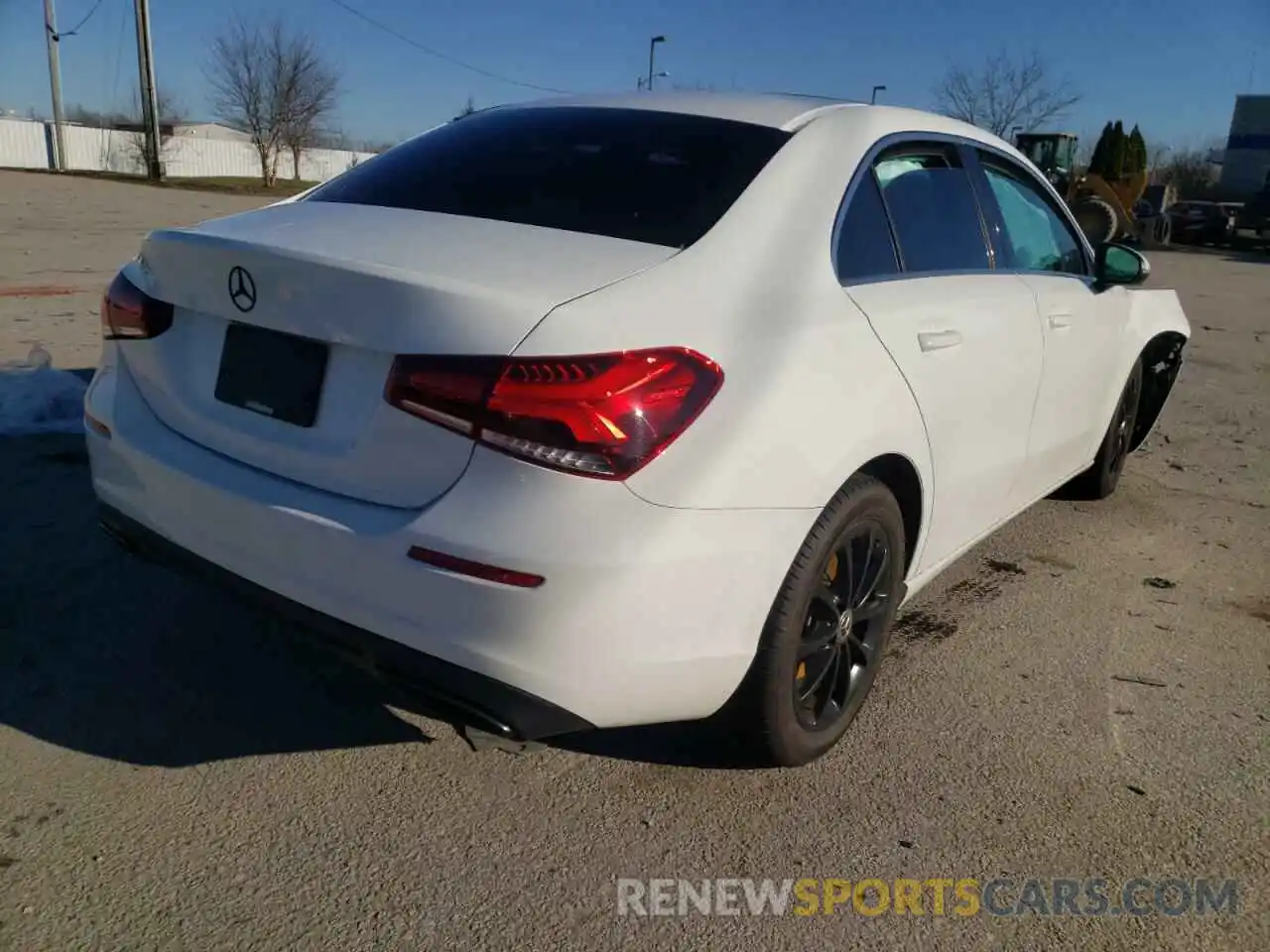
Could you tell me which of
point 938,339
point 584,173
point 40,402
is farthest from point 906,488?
point 40,402

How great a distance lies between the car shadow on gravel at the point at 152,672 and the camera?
2674 millimetres

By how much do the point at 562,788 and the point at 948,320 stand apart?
65.0 inches

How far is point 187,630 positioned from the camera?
320 cm

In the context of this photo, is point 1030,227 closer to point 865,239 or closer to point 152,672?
point 865,239

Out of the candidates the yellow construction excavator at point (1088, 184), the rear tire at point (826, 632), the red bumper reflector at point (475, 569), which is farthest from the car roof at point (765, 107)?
the yellow construction excavator at point (1088, 184)

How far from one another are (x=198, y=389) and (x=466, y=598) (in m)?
0.92

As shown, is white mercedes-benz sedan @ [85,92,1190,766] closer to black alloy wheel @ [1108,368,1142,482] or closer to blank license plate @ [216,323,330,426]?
blank license plate @ [216,323,330,426]

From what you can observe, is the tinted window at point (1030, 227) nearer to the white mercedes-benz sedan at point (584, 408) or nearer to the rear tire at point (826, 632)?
Result: the white mercedes-benz sedan at point (584, 408)

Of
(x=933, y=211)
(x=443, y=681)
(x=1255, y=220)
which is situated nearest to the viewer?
(x=443, y=681)

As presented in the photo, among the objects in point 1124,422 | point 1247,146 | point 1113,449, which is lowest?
point 1113,449

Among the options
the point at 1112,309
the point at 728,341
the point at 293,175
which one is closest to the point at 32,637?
the point at 728,341

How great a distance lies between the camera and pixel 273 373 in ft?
7.38

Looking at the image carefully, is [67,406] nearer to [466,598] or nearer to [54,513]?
[54,513]
